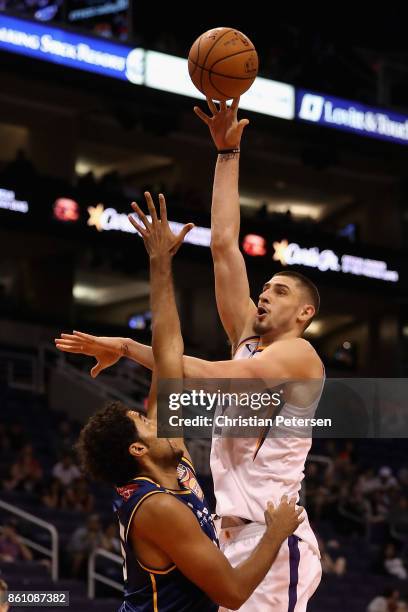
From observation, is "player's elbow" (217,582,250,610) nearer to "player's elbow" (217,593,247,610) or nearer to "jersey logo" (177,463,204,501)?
"player's elbow" (217,593,247,610)

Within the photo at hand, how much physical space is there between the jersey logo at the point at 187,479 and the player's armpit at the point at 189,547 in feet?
1.10

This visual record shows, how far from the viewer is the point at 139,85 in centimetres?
1947

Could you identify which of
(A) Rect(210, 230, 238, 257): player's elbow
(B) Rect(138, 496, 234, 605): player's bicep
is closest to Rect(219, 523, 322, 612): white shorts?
(B) Rect(138, 496, 234, 605): player's bicep

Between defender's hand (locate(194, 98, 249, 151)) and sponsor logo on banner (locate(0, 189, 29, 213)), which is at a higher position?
sponsor logo on banner (locate(0, 189, 29, 213))

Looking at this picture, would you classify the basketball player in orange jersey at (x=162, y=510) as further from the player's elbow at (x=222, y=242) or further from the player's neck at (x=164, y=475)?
the player's elbow at (x=222, y=242)

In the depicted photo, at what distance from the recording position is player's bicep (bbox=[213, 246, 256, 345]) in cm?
529

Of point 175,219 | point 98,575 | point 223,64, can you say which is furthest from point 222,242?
point 175,219

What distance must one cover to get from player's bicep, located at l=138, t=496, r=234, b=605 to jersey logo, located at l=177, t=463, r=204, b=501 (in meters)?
0.35

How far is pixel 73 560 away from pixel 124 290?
1495cm

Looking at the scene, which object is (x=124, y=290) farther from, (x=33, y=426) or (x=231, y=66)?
(x=231, y=66)

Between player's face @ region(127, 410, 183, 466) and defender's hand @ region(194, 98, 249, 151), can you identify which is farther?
defender's hand @ region(194, 98, 249, 151)

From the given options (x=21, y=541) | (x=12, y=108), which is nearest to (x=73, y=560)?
(x=21, y=541)

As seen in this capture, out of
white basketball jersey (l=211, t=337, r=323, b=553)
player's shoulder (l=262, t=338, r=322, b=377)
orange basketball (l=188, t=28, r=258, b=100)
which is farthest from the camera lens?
orange basketball (l=188, t=28, r=258, b=100)

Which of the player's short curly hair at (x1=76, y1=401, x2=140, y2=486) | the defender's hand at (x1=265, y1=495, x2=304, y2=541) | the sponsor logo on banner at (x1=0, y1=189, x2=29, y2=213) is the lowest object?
the defender's hand at (x1=265, y1=495, x2=304, y2=541)
